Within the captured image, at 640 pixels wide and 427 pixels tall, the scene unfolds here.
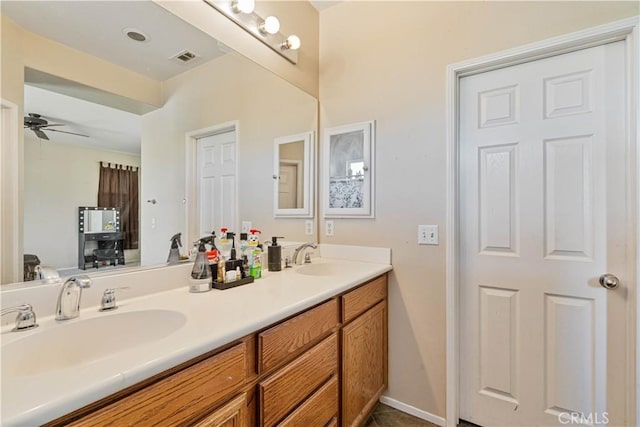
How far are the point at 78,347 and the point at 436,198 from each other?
168 centimetres

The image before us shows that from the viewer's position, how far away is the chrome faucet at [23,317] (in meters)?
0.83

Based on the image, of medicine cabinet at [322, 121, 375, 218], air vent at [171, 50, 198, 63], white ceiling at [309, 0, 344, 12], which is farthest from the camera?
white ceiling at [309, 0, 344, 12]

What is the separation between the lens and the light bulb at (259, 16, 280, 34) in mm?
1692

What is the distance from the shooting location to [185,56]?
138cm

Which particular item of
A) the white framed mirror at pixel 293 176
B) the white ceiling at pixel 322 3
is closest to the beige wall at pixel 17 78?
the white framed mirror at pixel 293 176

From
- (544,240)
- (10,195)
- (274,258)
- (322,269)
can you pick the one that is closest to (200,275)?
(274,258)

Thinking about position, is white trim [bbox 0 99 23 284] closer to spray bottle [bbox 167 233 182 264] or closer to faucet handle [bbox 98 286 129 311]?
faucet handle [bbox 98 286 129 311]

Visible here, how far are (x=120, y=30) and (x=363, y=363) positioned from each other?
1.84 metres

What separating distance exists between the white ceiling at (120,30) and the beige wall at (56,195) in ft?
1.20

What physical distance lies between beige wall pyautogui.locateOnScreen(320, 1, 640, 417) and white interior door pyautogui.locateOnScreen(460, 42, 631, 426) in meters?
0.15

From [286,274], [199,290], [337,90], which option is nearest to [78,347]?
[199,290]

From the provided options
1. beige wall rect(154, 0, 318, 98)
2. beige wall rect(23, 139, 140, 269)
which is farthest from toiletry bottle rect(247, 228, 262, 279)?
beige wall rect(154, 0, 318, 98)

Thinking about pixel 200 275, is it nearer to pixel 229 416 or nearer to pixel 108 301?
pixel 108 301

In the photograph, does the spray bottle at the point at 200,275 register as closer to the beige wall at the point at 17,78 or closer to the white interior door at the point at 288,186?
the beige wall at the point at 17,78
